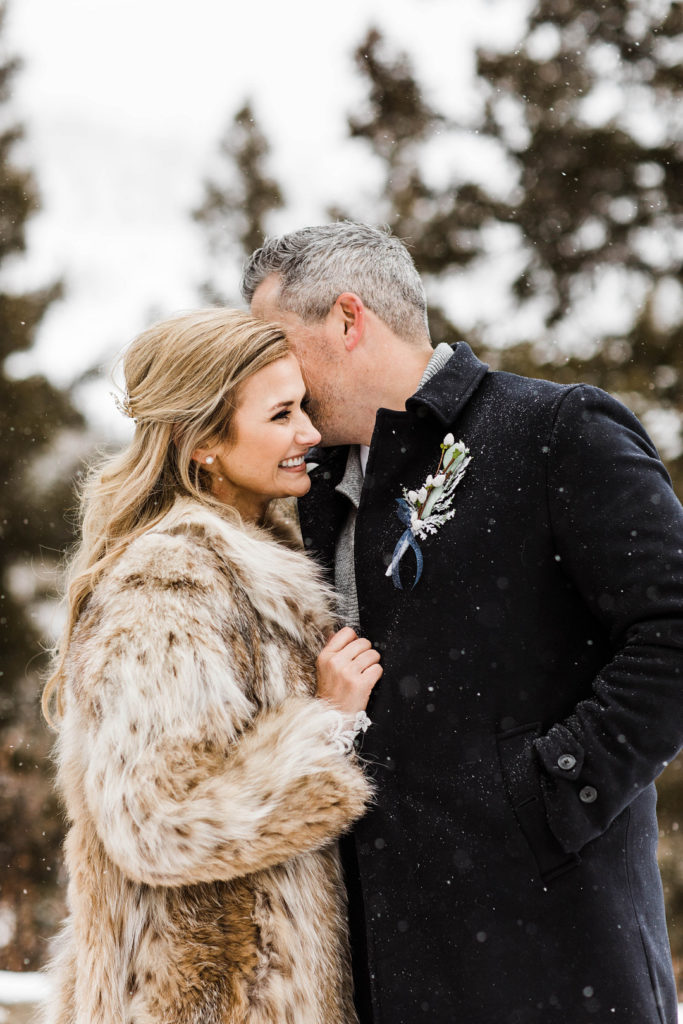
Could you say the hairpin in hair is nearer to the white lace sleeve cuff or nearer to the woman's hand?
the woman's hand

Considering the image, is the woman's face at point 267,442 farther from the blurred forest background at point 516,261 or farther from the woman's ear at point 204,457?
the blurred forest background at point 516,261

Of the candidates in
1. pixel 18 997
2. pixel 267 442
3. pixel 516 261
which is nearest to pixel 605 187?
pixel 516 261

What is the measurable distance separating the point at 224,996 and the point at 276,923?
0.17 meters

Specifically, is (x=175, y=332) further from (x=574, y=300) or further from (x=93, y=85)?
(x=93, y=85)

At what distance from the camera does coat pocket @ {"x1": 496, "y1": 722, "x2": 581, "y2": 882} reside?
181 cm

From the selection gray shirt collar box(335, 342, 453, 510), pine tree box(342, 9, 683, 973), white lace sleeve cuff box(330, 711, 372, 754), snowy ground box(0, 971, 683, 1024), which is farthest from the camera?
pine tree box(342, 9, 683, 973)

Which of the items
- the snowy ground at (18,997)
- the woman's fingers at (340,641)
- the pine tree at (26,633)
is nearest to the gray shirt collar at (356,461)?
the woman's fingers at (340,641)

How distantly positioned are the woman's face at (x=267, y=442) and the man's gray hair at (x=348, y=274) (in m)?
0.20

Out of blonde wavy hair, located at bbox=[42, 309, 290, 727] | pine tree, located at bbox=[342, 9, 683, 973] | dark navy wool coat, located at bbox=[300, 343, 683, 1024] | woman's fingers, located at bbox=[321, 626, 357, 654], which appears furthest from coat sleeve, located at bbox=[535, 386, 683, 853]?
pine tree, located at bbox=[342, 9, 683, 973]

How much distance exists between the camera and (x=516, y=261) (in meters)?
7.29

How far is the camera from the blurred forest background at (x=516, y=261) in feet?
22.8

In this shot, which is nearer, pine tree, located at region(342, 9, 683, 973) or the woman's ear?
the woman's ear

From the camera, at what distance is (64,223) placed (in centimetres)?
959

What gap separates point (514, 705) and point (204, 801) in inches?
26.5
